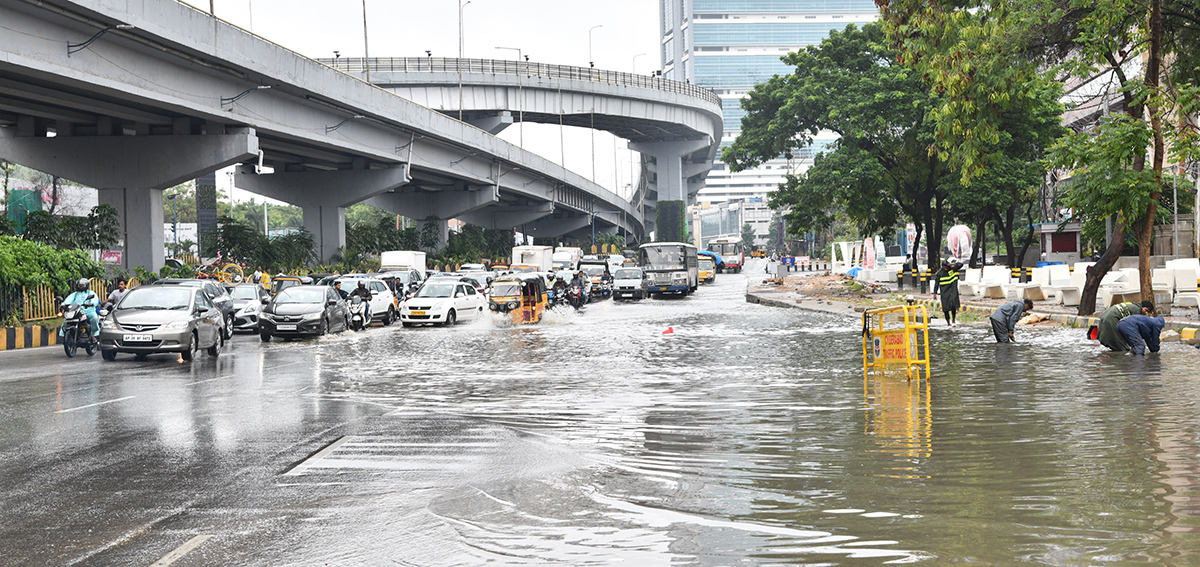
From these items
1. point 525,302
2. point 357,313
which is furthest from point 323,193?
point 525,302

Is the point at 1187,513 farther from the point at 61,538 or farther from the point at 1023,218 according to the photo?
the point at 1023,218

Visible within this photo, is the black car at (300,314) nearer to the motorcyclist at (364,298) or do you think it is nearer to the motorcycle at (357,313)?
the motorcycle at (357,313)

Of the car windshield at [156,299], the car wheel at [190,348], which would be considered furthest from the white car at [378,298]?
the car wheel at [190,348]

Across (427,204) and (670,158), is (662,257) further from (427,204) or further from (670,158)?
(670,158)

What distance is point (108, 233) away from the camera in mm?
36469

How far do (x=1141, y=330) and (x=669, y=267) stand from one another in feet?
128

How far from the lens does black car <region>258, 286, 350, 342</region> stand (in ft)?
88.8

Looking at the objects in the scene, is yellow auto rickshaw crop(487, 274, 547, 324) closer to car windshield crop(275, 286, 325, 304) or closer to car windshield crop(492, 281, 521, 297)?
car windshield crop(492, 281, 521, 297)

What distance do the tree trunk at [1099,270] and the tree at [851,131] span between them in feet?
47.4

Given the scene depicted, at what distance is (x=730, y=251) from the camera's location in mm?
109000

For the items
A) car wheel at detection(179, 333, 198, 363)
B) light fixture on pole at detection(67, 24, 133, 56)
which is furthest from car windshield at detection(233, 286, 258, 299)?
car wheel at detection(179, 333, 198, 363)

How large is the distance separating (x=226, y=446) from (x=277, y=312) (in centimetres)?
1799

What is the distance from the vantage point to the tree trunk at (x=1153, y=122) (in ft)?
67.2

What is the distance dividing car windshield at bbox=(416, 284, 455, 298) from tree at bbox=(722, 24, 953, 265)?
16529mm
